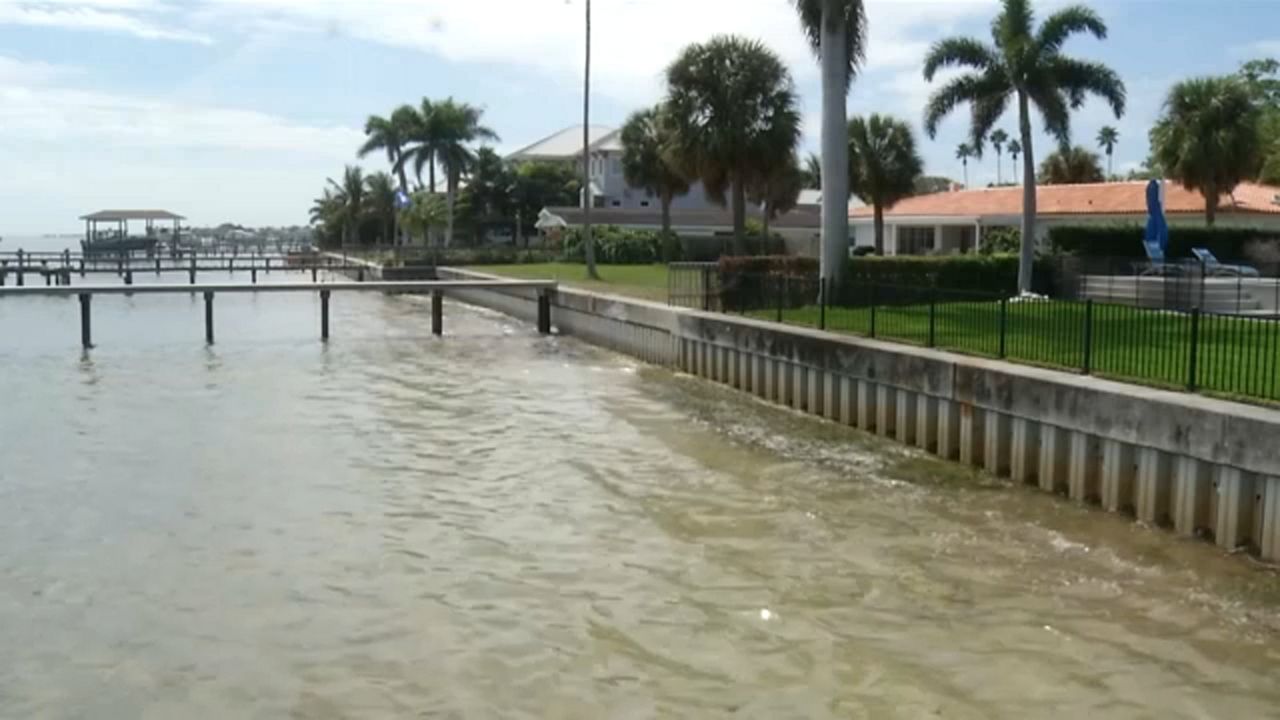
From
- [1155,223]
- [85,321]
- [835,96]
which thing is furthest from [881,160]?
[85,321]

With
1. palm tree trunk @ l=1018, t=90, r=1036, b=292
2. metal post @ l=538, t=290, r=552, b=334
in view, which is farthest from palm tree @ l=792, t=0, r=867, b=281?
metal post @ l=538, t=290, r=552, b=334

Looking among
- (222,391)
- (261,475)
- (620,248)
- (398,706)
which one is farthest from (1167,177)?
(398,706)

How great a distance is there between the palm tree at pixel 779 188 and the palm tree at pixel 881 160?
2.72 meters

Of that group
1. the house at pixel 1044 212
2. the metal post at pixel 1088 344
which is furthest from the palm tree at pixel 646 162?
the metal post at pixel 1088 344

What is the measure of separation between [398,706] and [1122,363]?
11.4m

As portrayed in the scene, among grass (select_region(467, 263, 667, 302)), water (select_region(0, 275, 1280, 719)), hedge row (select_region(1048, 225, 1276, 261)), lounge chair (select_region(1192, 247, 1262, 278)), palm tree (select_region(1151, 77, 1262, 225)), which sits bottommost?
water (select_region(0, 275, 1280, 719))

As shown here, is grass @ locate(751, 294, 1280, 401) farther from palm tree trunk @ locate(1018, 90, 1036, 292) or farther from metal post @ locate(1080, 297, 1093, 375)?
palm tree trunk @ locate(1018, 90, 1036, 292)

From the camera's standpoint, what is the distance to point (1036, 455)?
1714 centimetres

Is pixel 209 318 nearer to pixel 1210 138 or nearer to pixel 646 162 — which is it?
pixel 646 162

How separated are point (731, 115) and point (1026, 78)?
1619 cm

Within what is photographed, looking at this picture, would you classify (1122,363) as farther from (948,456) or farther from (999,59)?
(999,59)

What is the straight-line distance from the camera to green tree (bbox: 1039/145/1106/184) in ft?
271

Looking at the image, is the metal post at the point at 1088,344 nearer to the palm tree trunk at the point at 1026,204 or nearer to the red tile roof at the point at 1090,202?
the palm tree trunk at the point at 1026,204

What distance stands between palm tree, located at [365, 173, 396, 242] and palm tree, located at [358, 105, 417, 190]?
31.6ft
